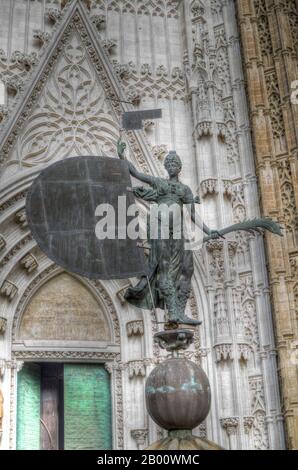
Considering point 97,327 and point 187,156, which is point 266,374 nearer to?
point 97,327

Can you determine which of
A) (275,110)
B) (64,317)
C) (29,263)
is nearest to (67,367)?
(64,317)

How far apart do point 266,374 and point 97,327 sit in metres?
3.55

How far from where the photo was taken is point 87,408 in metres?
13.3

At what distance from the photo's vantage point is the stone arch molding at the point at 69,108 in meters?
14.2

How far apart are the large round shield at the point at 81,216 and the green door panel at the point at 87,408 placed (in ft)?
12.6

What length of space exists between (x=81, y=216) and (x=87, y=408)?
490 cm

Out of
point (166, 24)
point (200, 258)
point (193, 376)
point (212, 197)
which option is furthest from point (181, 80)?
point (193, 376)

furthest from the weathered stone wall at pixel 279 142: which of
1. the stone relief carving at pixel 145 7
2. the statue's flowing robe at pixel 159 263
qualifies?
the statue's flowing robe at pixel 159 263

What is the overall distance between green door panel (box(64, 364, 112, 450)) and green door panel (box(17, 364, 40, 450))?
626mm

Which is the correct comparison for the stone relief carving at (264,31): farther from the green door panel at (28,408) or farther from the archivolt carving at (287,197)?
the green door panel at (28,408)

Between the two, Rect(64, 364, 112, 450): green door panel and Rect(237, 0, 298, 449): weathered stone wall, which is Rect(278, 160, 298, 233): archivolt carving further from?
Rect(64, 364, 112, 450): green door panel

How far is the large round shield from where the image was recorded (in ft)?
30.4

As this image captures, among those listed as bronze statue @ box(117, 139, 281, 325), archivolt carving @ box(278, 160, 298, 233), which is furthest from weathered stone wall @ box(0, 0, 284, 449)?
bronze statue @ box(117, 139, 281, 325)
